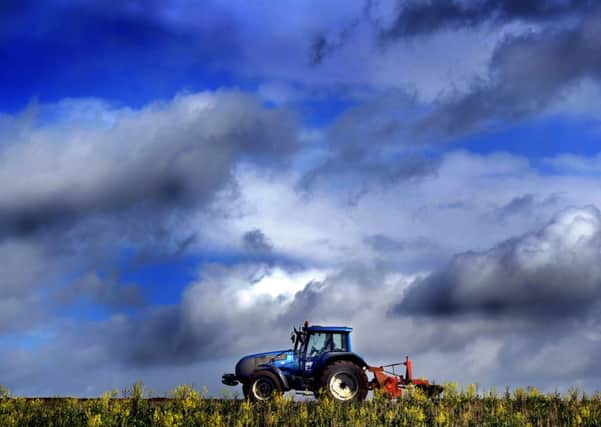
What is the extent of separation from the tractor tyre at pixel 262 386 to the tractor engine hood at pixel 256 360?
965mm

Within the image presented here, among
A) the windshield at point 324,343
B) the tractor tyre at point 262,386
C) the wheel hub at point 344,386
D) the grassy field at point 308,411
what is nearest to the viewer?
the grassy field at point 308,411

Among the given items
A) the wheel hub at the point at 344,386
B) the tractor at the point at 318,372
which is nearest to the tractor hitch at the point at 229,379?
the tractor at the point at 318,372

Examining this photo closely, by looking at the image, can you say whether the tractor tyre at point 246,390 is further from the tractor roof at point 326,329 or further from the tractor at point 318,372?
the tractor roof at point 326,329

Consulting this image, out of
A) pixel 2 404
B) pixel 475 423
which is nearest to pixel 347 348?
pixel 475 423

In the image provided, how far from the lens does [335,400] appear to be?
25453 millimetres

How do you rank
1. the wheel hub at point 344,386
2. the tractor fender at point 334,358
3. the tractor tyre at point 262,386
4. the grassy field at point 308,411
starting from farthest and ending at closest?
the tractor fender at point 334,358 → the tractor tyre at point 262,386 → the wheel hub at point 344,386 → the grassy field at point 308,411

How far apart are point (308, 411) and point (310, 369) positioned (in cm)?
204

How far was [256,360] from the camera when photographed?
27.2 metres

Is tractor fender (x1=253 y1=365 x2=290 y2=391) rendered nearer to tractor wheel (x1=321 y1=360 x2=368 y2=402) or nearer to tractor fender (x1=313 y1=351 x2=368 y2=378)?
tractor fender (x1=313 y1=351 x2=368 y2=378)

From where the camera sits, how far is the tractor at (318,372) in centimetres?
2573

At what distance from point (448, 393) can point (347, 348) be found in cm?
435

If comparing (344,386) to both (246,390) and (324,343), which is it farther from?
(246,390)

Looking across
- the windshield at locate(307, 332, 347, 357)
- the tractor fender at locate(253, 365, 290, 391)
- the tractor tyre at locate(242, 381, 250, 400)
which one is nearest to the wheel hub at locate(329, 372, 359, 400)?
the windshield at locate(307, 332, 347, 357)

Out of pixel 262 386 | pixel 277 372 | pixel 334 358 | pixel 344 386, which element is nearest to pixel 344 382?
pixel 344 386
